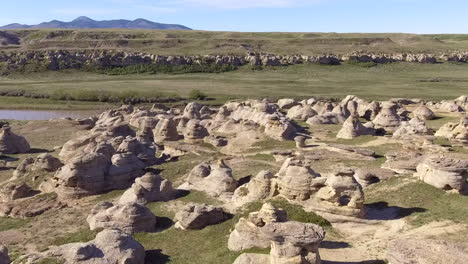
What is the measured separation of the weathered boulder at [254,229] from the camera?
22.9m

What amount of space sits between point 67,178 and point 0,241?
7787 millimetres

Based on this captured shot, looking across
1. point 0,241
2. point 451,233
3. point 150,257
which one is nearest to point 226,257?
point 150,257

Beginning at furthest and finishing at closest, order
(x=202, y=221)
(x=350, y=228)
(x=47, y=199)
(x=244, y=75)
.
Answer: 1. (x=244, y=75)
2. (x=47, y=199)
3. (x=202, y=221)
4. (x=350, y=228)

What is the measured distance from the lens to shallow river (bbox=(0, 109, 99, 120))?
282 ft

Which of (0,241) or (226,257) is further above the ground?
(226,257)

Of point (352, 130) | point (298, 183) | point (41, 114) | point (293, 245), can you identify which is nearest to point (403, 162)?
point (298, 183)

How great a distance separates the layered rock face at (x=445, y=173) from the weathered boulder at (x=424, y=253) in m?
10.8

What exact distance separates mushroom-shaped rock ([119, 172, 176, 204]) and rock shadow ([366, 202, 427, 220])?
43.9 ft

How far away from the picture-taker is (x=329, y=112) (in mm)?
65562

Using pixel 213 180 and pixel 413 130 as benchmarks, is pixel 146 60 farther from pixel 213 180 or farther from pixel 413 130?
pixel 213 180

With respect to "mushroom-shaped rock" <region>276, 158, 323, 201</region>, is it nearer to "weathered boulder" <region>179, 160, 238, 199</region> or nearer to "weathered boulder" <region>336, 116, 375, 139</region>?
"weathered boulder" <region>179, 160, 238, 199</region>

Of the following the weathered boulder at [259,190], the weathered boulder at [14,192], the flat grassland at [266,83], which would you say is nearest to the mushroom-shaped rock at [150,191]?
the weathered boulder at [259,190]

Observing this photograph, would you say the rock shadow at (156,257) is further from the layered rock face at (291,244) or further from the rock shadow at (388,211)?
the rock shadow at (388,211)

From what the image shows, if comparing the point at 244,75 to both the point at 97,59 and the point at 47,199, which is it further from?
A: the point at 47,199
